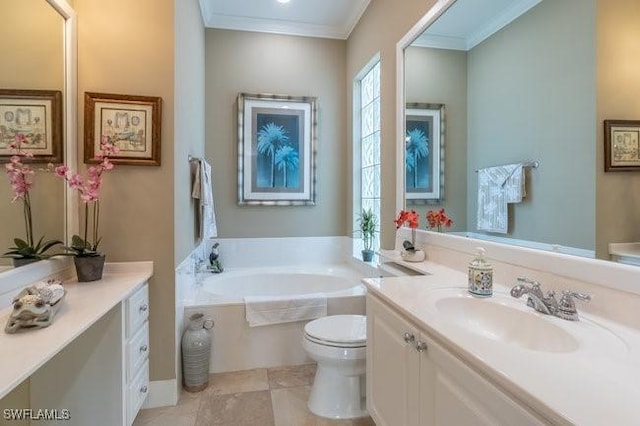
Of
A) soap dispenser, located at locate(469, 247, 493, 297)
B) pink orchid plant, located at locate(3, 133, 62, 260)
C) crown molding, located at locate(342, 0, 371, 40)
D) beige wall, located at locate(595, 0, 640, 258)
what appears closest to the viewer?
beige wall, located at locate(595, 0, 640, 258)

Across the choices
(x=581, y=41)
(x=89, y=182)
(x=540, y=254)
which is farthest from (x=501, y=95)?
(x=89, y=182)

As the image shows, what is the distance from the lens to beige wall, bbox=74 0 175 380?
6.10 ft

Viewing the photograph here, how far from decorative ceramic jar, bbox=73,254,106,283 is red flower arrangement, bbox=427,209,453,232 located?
1.81m

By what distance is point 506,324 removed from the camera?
116 centimetres

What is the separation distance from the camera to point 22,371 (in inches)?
32.2

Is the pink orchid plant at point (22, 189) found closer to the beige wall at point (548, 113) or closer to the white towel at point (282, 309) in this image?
the white towel at point (282, 309)

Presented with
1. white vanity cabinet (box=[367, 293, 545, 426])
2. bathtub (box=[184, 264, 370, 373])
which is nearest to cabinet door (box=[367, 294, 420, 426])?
white vanity cabinet (box=[367, 293, 545, 426])

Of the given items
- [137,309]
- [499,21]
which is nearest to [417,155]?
[499,21]

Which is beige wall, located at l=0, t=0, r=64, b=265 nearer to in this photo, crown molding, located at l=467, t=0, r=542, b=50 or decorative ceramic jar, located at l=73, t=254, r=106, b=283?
decorative ceramic jar, located at l=73, t=254, r=106, b=283

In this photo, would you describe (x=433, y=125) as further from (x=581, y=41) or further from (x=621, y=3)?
(x=621, y=3)

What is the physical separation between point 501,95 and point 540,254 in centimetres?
74

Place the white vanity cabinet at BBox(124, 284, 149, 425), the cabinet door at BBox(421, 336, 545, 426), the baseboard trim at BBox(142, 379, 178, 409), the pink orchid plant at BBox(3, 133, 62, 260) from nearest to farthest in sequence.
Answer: the cabinet door at BBox(421, 336, 545, 426), the pink orchid plant at BBox(3, 133, 62, 260), the white vanity cabinet at BBox(124, 284, 149, 425), the baseboard trim at BBox(142, 379, 178, 409)

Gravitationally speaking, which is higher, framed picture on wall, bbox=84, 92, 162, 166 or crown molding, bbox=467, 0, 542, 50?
crown molding, bbox=467, 0, 542, 50

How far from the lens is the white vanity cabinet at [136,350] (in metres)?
1.56
